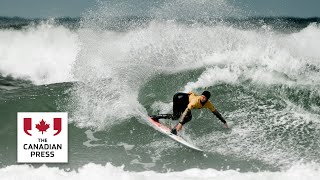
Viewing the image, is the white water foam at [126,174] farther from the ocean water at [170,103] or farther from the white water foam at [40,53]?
the white water foam at [40,53]

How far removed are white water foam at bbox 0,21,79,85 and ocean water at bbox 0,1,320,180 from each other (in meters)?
0.25

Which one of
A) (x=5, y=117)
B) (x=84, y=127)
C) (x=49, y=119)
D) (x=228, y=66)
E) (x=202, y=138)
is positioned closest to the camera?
(x=49, y=119)

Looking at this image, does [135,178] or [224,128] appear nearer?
[135,178]

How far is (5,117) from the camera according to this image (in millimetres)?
10008

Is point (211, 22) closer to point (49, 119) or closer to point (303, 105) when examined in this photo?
point (303, 105)

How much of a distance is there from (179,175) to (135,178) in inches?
37.2

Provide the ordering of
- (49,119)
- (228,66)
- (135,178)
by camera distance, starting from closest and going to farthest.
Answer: (135,178), (49,119), (228,66)

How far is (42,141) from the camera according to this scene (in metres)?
7.48

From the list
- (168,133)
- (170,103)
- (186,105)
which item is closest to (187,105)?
(186,105)

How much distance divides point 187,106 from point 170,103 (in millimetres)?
2163

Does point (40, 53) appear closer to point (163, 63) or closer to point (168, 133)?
point (163, 63)

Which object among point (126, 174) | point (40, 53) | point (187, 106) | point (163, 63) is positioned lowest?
point (126, 174)

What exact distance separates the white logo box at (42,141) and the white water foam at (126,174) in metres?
0.34

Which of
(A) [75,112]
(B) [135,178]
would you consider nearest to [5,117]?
(A) [75,112]
